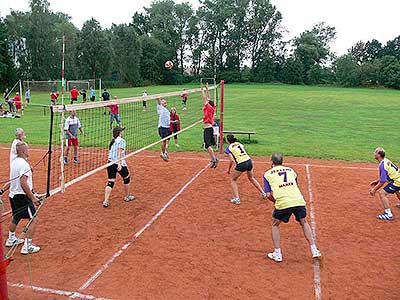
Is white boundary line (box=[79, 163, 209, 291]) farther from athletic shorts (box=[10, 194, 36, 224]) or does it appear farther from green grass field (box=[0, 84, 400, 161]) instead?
green grass field (box=[0, 84, 400, 161])

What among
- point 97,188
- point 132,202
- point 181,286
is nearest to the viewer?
point 181,286

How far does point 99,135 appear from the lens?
20547 mm

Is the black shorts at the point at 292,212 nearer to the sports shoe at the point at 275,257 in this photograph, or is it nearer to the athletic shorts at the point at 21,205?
the sports shoe at the point at 275,257

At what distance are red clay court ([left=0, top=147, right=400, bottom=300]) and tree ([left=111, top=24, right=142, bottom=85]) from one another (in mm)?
60801

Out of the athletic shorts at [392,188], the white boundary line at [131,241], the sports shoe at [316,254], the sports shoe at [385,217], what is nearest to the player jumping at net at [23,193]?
the white boundary line at [131,241]

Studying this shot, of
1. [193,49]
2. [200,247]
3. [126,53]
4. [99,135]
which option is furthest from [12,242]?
[193,49]

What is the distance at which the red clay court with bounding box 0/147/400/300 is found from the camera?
5.82 m

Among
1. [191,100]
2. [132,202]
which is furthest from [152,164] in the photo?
[191,100]

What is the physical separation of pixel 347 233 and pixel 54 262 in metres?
5.62

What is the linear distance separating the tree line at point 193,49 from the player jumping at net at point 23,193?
5615 cm

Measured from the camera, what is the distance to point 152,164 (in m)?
13.7

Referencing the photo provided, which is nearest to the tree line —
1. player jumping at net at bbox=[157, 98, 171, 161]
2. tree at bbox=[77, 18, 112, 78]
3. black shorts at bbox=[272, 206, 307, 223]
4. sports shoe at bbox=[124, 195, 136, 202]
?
tree at bbox=[77, 18, 112, 78]

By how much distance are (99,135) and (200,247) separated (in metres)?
14.6

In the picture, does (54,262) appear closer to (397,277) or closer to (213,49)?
(397,277)
